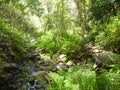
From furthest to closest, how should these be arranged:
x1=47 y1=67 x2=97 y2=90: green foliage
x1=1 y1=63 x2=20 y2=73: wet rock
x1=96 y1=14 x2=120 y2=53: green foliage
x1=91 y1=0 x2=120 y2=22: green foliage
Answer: x1=91 y1=0 x2=120 y2=22: green foliage < x1=1 y1=63 x2=20 y2=73: wet rock < x1=96 y1=14 x2=120 y2=53: green foliage < x1=47 y1=67 x2=97 y2=90: green foliage

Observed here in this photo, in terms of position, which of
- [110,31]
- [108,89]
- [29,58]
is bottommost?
[29,58]

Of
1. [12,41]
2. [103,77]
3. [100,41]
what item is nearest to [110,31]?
[100,41]

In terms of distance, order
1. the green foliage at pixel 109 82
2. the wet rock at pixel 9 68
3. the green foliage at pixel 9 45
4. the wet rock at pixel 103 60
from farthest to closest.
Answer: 1. the green foliage at pixel 9 45
2. the wet rock at pixel 9 68
3. the wet rock at pixel 103 60
4. the green foliage at pixel 109 82

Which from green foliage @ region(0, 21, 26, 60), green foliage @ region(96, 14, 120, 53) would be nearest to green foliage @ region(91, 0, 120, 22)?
green foliage @ region(96, 14, 120, 53)

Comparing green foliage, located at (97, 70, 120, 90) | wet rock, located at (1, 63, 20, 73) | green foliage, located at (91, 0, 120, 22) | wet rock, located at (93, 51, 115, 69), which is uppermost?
green foliage, located at (91, 0, 120, 22)

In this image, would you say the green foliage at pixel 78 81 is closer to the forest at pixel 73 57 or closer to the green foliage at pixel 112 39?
the forest at pixel 73 57

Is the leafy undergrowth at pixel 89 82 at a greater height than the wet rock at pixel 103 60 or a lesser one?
greater

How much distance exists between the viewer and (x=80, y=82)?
5.31 metres

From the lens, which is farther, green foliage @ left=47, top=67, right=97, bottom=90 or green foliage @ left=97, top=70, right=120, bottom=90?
green foliage @ left=97, top=70, right=120, bottom=90

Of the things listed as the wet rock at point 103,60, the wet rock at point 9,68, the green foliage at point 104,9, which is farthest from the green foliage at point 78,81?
the green foliage at point 104,9

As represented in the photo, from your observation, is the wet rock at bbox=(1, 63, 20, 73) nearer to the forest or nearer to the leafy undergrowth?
the forest

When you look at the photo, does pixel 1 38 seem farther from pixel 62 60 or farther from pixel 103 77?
pixel 103 77

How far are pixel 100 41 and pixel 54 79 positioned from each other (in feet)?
17.9

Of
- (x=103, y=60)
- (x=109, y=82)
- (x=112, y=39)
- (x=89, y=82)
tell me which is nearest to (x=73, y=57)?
(x=112, y=39)
